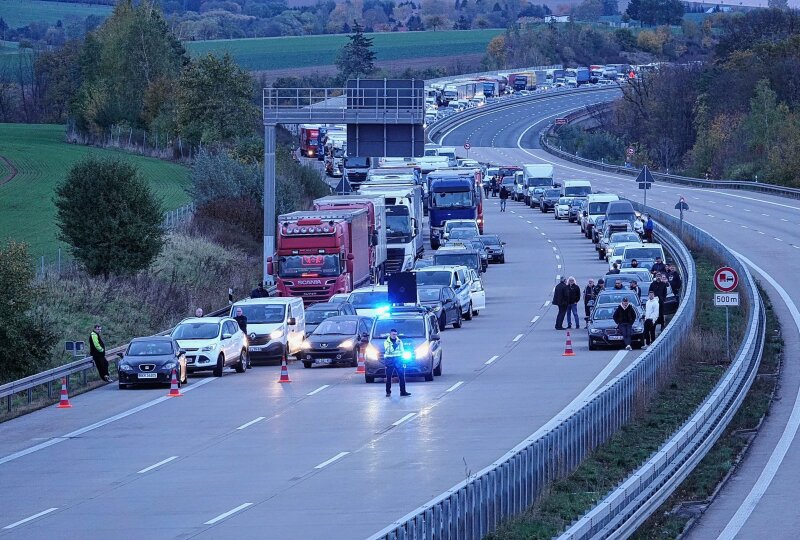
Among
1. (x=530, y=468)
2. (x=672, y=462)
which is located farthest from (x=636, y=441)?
(x=530, y=468)

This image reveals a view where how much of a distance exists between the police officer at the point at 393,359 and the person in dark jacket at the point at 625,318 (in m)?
8.01

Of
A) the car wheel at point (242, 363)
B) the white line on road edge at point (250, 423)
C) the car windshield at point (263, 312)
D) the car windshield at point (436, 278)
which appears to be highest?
the car windshield at point (436, 278)

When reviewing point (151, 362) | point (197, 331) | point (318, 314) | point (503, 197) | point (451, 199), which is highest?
point (451, 199)

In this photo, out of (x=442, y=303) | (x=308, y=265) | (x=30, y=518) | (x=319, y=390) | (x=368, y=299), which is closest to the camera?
(x=30, y=518)

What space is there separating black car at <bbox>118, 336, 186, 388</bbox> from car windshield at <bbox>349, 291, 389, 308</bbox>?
11074mm

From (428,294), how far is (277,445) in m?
19.9

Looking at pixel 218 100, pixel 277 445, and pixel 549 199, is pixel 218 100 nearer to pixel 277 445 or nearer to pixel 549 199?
pixel 549 199

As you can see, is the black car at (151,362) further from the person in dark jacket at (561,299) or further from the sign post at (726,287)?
the sign post at (726,287)

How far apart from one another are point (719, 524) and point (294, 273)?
30.9 meters

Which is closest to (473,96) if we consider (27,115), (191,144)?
(27,115)

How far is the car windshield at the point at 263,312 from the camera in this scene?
3975 cm

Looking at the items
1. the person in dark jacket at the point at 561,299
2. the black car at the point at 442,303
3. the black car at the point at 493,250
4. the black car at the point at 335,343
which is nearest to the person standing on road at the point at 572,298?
the person in dark jacket at the point at 561,299

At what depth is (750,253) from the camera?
61500mm

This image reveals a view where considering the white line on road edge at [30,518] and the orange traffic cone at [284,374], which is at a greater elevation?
the white line on road edge at [30,518]
